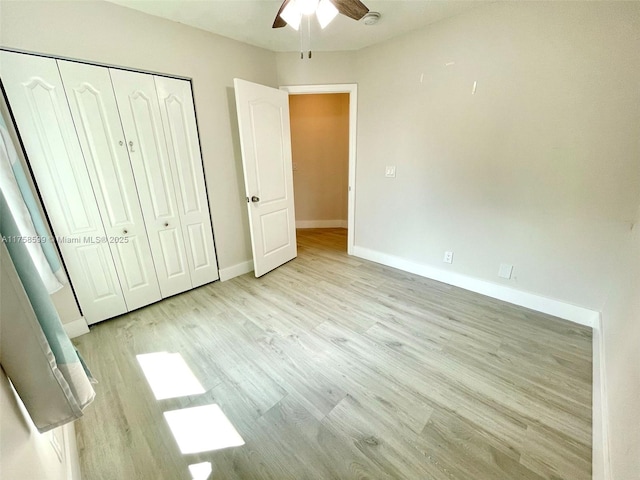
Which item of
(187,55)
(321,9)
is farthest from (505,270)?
(187,55)

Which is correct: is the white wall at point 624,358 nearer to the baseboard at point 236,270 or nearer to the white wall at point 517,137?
the white wall at point 517,137

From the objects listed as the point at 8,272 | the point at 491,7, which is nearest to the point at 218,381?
the point at 8,272

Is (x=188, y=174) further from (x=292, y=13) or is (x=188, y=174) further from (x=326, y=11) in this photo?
(x=326, y=11)

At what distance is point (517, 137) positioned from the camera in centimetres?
202

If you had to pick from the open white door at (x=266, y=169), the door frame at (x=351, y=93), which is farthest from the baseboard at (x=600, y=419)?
the open white door at (x=266, y=169)

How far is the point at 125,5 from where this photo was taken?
1.85m

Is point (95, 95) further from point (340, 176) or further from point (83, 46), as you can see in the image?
point (340, 176)

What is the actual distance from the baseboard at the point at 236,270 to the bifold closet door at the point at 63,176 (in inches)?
36.0

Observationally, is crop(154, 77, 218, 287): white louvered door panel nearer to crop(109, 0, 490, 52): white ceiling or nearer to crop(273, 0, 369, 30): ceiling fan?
crop(109, 0, 490, 52): white ceiling

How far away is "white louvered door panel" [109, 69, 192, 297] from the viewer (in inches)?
78.9

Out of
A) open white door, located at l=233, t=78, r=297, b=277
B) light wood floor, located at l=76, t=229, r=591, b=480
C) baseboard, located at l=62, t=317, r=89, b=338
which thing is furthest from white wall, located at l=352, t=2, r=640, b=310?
baseboard, located at l=62, t=317, r=89, b=338

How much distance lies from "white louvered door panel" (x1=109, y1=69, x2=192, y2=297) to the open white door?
69cm

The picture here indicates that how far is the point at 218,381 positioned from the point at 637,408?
1.93 meters

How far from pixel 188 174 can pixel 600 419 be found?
3.27m
